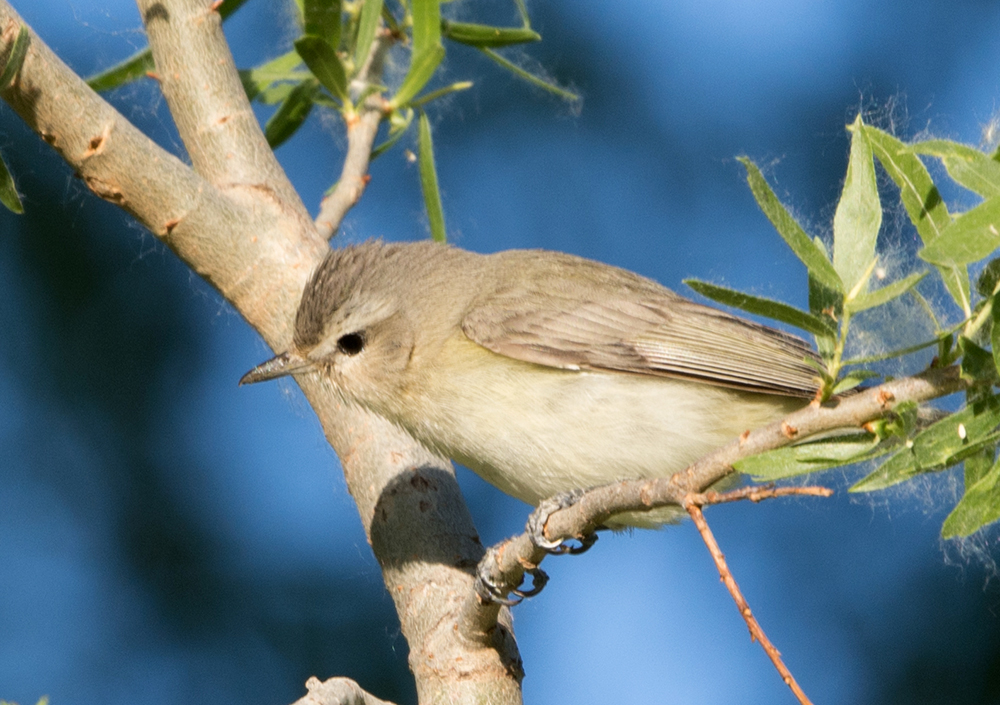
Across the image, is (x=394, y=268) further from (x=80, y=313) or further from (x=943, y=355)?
(x=80, y=313)

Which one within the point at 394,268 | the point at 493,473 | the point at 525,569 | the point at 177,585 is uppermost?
the point at 177,585

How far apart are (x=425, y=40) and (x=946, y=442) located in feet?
6.74

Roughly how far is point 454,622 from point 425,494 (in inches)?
14.7

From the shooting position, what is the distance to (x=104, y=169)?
2.58m

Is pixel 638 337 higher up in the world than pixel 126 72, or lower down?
lower down

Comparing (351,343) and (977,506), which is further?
(351,343)

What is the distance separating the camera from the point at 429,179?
3.19 meters

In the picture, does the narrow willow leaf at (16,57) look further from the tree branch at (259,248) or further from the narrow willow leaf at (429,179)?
the narrow willow leaf at (429,179)

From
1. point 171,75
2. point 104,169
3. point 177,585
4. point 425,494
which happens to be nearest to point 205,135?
point 171,75

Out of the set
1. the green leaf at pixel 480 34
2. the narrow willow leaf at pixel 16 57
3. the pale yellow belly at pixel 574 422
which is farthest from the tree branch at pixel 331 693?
the green leaf at pixel 480 34

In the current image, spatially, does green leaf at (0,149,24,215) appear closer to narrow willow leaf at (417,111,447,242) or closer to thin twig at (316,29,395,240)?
thin twig at (316,29,395,240)

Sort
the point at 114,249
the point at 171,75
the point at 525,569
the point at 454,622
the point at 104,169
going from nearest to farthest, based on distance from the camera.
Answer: the point at 525,569 < the point at 454,622 < the point at 104,169 < the point at 171,75 < the point at 114,249

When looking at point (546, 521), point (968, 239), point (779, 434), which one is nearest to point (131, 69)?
point (546, 521)

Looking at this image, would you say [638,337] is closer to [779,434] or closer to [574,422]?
[574,422]
